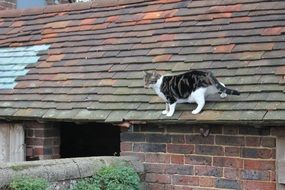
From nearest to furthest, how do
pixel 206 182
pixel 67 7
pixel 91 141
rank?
pixel 206 182 → pixel 91 141 → pixel 67 7

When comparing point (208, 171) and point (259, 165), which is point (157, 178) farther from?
point (259, 165)

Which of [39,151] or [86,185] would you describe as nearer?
[86,185]

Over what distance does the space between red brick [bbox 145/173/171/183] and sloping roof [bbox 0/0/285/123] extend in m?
0.68

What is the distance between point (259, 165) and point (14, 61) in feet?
14.1

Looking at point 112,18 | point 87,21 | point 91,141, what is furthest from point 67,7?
point 91,141

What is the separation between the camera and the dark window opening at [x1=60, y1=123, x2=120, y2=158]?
8.97m

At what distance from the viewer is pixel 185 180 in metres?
5.87

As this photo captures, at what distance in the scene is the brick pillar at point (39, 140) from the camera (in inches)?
273

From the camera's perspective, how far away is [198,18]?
731cm

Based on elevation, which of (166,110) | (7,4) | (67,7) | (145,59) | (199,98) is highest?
(7,4)

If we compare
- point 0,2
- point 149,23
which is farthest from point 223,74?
point 0,2

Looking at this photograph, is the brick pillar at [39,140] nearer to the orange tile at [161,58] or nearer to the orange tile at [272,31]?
the orange tile at [161,58]

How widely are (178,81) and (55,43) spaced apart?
306 cm

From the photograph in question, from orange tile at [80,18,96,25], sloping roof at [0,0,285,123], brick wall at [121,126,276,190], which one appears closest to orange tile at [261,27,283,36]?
sloping roof at [0,0,285,123]
